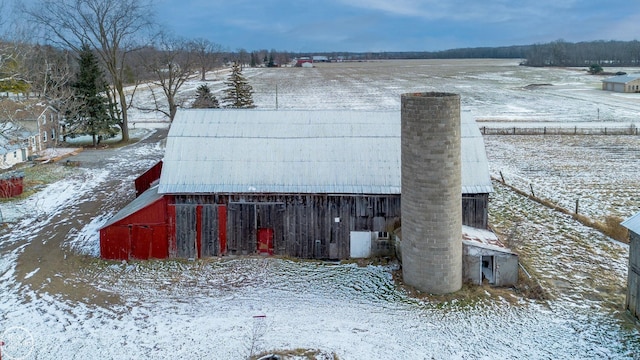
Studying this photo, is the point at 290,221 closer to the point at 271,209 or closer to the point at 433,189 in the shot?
the point at 271,209

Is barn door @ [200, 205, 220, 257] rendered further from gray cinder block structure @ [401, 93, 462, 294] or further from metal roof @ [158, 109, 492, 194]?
gray cinder block structure @ [401, 93, 462, 294]

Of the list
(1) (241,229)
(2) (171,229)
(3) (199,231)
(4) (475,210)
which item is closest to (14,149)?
(2) (171,229)

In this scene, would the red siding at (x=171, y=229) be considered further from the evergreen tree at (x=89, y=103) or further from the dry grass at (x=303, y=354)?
the evergreen tree at (x=89, y=103)

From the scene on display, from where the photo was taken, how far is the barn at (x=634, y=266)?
45.3ft

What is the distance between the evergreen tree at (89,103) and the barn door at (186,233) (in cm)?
2708

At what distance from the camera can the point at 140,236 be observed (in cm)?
1897

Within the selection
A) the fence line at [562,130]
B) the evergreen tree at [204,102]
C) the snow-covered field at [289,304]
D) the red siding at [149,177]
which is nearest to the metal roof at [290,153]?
the snow-covered field at [289,304]

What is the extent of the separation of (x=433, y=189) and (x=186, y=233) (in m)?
8.61

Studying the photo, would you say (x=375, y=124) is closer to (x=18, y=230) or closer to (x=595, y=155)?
Result: (x=18, y=230)

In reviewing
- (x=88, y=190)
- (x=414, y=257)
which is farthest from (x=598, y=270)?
(x=88, y=190)

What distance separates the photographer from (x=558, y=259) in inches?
737

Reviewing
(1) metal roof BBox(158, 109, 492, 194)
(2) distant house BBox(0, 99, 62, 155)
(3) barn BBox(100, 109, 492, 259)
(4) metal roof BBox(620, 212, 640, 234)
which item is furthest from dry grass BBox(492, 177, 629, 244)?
(2) distant house BBox(0, 99, 62, 155)

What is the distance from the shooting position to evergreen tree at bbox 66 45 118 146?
140 ft

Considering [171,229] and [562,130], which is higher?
[562,130]
